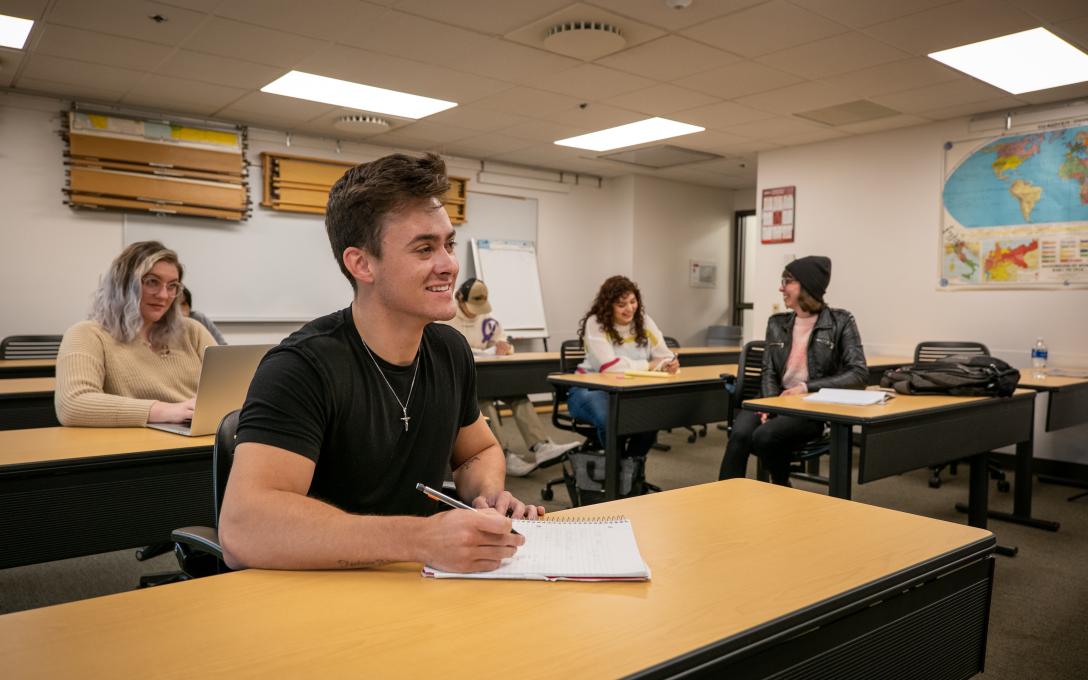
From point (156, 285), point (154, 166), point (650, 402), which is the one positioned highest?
point (154, 166)

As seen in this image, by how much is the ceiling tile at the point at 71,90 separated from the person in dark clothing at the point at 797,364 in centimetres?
474

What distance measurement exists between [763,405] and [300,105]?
4.17m

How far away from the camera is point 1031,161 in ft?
17.0

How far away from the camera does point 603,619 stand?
95 cm

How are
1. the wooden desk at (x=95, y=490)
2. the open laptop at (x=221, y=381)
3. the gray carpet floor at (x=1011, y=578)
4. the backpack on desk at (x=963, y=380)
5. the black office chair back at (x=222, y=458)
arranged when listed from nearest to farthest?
the black office chair back at (x=222, y=458) → the wooden desk at (x=95, y=490) → the open laptop at (x=221, y=381) → the gray carpet floor at (x=1011, y=578) → the backpack on desk at (x=963, y=380)

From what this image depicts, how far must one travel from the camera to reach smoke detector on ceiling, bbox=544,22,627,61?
3.83 metres

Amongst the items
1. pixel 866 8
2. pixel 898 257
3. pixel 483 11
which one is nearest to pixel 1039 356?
pixel 898 257

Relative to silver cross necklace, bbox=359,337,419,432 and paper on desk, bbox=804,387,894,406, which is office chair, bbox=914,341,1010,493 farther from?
silver cross necklace, bbox=359,337,419,432

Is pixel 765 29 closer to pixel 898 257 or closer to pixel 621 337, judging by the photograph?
pixel 621 337

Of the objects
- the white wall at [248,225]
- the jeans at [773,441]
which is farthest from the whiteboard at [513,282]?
the jeans at [773,441]

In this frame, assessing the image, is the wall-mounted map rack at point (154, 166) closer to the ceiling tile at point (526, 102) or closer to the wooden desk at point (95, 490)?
the ceiling tile at point (526, 102)

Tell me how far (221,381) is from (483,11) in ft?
7.93

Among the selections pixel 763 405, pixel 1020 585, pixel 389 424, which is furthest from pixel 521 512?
pixel 1020 585

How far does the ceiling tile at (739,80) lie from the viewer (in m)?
4.48
